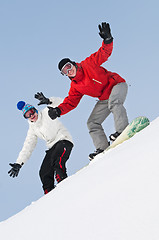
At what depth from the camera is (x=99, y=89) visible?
17.2 ft

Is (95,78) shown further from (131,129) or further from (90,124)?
(131,129)

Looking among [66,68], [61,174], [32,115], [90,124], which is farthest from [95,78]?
[61,174]

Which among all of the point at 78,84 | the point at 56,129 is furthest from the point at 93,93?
the point at 56,129

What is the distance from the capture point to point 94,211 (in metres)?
2.28

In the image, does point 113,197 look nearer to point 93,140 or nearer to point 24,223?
point 24,223

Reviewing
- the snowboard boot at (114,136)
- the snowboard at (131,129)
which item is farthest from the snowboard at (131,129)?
the snowboard boot at (114,136)

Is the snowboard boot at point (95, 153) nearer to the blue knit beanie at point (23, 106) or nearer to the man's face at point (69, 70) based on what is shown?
the man's face at point (69, 70)

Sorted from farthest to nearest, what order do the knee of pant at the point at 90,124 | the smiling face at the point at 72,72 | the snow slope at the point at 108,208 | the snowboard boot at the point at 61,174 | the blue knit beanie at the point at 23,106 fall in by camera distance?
the blue knit beanie at the point at 23,106, the snowboard boot at the point at 61,174, the knee of pant at the point at 90,124, the smiling face at the point at 72,72, the snow slope at the point at 108,208

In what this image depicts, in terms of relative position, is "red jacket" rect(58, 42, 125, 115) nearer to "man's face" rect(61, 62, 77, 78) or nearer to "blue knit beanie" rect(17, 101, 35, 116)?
"man's face" rect(61, 62, 77, 78)

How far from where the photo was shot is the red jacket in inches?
199

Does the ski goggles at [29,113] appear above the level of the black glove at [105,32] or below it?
above

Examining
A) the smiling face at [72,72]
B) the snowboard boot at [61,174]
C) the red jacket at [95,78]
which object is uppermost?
the smiling face at [72,72]

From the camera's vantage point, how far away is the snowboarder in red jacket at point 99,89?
4.99 metres

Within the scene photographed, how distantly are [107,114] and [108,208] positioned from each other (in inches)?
132
